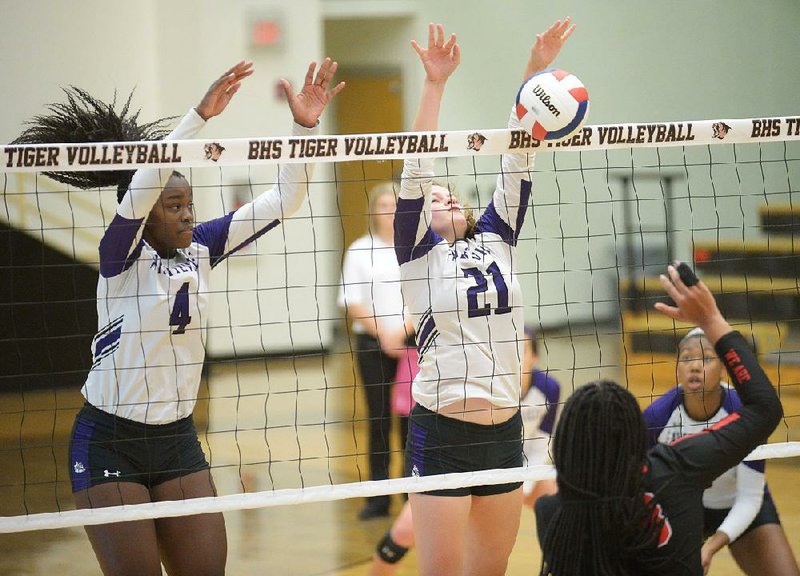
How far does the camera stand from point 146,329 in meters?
3.52

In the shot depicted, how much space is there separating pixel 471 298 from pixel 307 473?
398 cm

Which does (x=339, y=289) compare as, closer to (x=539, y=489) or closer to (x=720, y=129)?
(x=539, y=489)

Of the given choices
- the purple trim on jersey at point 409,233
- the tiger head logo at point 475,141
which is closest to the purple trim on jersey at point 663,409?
the purple trim on jersey at point 409,233

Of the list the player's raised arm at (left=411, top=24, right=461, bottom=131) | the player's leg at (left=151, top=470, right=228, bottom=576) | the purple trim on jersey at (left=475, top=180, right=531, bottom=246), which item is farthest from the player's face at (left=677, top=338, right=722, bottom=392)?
the player's leg at (left=151, top=470, right=228, bottom=576)

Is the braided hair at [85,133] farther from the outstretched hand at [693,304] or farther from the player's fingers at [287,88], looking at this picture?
the outstretched hand at [693,304]

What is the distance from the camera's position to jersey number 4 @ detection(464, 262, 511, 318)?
3719mm

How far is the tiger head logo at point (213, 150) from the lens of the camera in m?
3.59

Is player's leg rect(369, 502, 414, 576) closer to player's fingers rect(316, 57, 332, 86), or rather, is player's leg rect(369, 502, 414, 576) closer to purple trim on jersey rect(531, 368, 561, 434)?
purple trim on jersey rect(531, 368, 561, 434)

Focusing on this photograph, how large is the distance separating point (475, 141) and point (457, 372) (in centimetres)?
86

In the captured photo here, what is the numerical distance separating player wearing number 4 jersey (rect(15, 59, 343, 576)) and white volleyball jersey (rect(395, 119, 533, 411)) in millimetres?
671

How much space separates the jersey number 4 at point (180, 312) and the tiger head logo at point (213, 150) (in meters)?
0.48

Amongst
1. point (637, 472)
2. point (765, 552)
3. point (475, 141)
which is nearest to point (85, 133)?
point (475, 141)

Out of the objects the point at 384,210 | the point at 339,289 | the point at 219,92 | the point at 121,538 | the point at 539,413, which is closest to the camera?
the point at 121,538

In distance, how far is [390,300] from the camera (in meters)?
6.56
